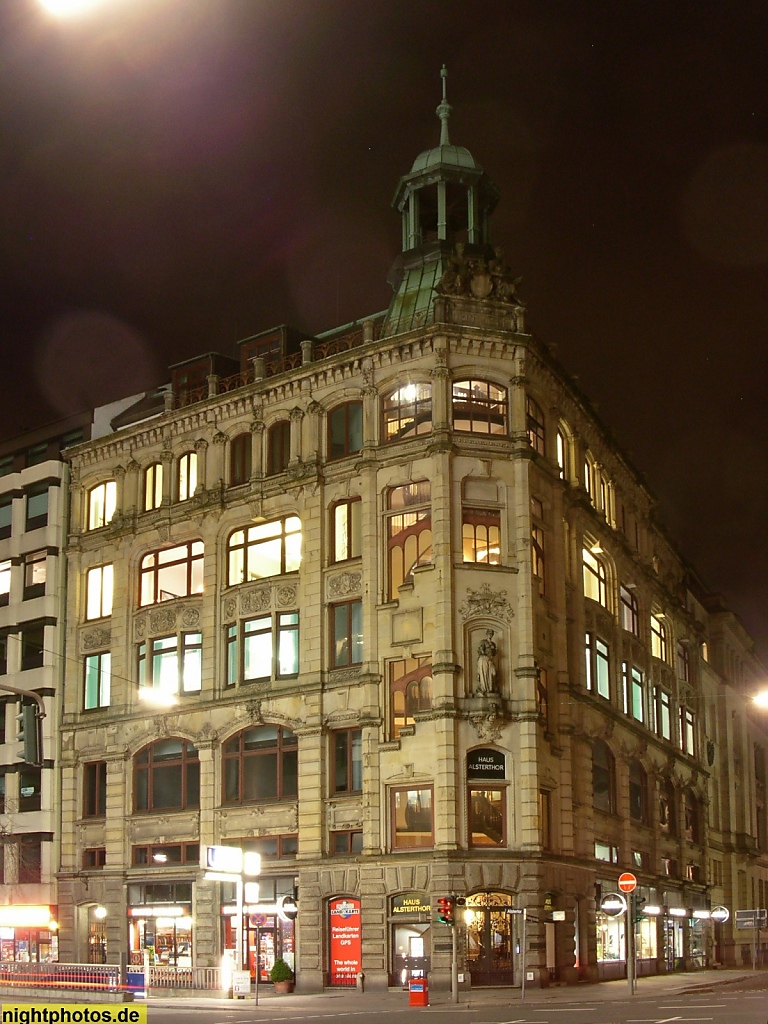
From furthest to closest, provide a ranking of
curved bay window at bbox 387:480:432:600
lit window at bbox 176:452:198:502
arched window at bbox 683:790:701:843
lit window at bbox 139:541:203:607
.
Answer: arched window at bbox 683:790:701:843 → lit window at bbox 176:452:198:502 → lit window at bbox 139:541:203:607 → curved bay window at bbox 387:480:432:600

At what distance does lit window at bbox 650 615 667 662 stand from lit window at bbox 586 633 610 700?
10.2 metres

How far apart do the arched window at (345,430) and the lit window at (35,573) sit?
17849 mm

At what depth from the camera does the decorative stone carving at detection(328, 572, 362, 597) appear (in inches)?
2255

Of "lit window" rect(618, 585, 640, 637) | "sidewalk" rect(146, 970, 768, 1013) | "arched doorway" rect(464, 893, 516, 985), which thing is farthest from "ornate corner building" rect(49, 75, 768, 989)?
"sidewalk" rect(146, 970, 768, 1013)

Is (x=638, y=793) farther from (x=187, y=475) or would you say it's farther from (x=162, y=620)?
(x=187, y=475)

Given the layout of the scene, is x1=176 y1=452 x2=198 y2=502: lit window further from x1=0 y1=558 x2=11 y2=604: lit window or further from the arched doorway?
the arched doorway

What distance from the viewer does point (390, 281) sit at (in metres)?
65.3

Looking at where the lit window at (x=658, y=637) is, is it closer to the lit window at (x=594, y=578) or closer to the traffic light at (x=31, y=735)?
the lit window at (x=594, y=578)

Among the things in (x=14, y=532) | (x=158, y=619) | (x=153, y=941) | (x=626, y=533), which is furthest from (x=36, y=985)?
(x=626, y=533)

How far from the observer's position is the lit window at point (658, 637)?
77.1m

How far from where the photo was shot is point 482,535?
56219 millimetres

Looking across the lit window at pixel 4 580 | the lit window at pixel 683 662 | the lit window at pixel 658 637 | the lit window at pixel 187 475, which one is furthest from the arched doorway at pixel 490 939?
the lit window at pixel 683 662

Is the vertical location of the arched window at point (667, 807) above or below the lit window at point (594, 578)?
below

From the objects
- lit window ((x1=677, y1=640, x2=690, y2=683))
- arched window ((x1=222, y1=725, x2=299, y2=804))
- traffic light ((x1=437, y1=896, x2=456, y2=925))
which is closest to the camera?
traffic light ((x1=437, y1=896, x2=456, y2=925))
